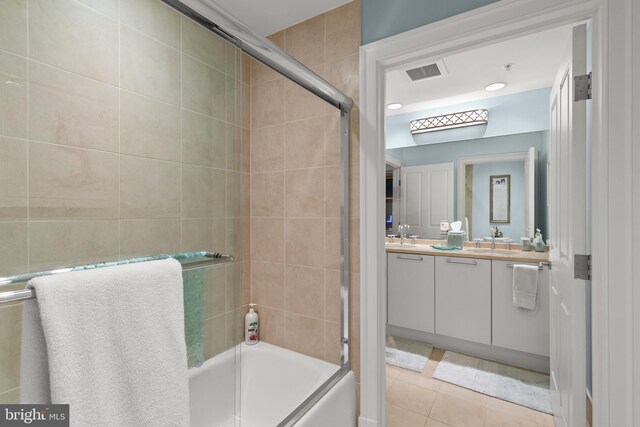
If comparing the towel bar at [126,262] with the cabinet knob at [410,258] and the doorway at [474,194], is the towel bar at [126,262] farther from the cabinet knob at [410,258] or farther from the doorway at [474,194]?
the cabinet knob at [410,258]

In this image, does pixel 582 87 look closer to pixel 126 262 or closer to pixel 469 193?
pixel 126 262

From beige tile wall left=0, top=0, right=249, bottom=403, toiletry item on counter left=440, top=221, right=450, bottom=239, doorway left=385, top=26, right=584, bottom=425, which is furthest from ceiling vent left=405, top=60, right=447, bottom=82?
beige tile wall left=0, top=0, right=249, bottom=403

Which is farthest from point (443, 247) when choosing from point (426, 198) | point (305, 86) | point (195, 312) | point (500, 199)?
point (195, 312)

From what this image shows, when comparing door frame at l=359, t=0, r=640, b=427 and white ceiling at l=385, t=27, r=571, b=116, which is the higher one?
white ceiling at l=385, t=27, r=571, b=116

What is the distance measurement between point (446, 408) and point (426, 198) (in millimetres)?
2072

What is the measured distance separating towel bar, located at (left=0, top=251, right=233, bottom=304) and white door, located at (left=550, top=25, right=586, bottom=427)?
138cm

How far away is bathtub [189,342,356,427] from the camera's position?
98cm

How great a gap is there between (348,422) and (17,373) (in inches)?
54.4

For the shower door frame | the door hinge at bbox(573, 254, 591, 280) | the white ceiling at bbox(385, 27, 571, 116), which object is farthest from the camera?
the white ceiling at bbox(385, 27, 571, 116)

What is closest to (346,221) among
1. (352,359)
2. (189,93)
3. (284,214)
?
(284,214)

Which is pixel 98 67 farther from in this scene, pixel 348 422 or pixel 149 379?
pixel 348 422

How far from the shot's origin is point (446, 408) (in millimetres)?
1965

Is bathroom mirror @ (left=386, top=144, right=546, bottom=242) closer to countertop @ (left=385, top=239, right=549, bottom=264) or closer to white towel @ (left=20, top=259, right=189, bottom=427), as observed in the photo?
→ countertop @ (left=385, top=239, right=549, bottom=264)

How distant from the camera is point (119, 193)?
2.76 feet
